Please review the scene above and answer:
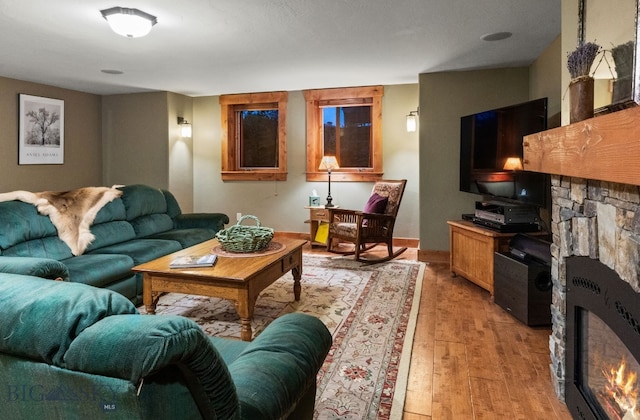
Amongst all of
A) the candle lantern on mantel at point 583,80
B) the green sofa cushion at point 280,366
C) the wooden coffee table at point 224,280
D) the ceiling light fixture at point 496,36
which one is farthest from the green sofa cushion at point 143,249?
the ceiling light fixture at point 496,36

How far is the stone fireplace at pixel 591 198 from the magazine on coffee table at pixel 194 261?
1986 millimetres

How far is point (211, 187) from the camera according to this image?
6.68 metres

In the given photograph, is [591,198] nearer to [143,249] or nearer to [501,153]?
[501,153]

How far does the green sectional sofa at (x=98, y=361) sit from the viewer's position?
713 millimetres

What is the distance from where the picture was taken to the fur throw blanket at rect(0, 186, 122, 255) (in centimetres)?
325

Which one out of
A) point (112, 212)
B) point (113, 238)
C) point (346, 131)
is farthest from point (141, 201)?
point (346, 131)

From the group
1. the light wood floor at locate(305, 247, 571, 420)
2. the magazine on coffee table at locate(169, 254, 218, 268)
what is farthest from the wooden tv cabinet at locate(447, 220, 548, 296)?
the magazine on coffee table at locate(169, 254, 218, 268)

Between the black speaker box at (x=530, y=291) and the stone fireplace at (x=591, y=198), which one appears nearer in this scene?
the stone fireplace at (x=591, y=198)

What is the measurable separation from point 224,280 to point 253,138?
14.3ft

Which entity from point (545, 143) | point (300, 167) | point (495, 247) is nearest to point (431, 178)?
point (495, 247)

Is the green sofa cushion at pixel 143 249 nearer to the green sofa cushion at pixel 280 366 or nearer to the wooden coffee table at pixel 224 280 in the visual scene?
the wooden coffee table at pixel 224 280

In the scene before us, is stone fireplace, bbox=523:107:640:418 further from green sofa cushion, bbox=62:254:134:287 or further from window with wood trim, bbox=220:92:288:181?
window with wood trim, bbox=220:92:288:181

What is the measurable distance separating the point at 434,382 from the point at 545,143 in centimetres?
131

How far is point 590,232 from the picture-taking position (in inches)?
65.2
